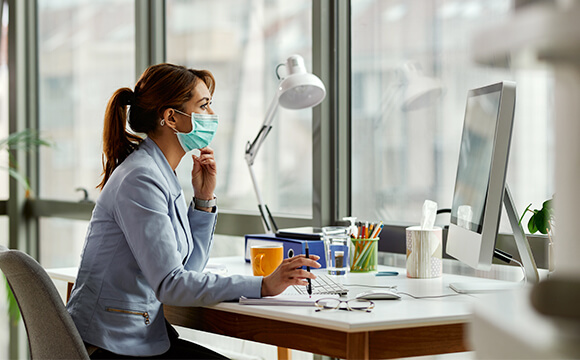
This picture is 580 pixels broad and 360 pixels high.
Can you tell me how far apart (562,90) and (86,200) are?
312 cm

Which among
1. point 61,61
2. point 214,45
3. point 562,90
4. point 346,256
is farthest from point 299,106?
point 61,61

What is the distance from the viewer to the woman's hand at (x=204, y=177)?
78.5 inches

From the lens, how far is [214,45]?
9.53ft

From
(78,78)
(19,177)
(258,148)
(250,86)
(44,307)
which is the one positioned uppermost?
(78,78)

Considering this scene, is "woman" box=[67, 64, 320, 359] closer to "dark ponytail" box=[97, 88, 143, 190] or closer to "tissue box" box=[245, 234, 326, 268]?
"dark ponytail" box=[97, 88, 143, 190]

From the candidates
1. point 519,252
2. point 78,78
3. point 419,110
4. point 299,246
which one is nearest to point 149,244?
point 299,246

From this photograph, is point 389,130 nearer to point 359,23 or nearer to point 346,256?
point 359,23

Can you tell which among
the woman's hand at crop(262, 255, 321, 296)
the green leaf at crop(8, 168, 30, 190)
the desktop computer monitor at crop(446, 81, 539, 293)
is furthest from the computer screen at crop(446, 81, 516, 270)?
the green leaf at crop(8, 168, 30, 190)

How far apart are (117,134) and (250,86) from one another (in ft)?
3.32

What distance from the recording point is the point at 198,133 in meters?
→ 1.87

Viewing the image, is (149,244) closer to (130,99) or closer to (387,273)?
(130,99)

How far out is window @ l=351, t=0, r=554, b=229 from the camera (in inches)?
73.7

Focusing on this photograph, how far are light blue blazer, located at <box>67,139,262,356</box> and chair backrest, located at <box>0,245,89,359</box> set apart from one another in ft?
0.28

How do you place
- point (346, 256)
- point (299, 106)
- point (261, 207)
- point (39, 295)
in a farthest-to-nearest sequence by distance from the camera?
point (261, 207) < point (299, 106) < point (346, 256) < point (39, 295)
